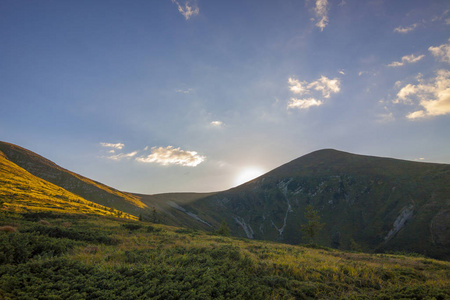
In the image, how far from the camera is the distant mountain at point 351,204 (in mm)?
78750

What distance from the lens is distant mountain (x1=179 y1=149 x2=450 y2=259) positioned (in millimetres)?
78750

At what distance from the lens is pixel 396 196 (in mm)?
101312

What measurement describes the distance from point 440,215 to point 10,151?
209m

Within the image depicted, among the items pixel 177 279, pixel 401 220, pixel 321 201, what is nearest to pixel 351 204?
pixel 321 201

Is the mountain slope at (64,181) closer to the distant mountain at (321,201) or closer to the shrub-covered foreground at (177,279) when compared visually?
the distant mountain at (321,201)

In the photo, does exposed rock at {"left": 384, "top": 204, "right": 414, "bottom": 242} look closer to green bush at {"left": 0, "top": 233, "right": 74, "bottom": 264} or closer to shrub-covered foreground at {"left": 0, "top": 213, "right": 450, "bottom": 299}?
shrub-covered foreground at {"left": 0, "top": 213, "right": 450, "bottom": 299}

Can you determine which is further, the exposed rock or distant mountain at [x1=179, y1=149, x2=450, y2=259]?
the exposed rock

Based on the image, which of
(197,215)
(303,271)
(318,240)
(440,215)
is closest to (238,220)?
(197,215)

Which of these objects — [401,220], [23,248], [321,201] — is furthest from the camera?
[321,201]

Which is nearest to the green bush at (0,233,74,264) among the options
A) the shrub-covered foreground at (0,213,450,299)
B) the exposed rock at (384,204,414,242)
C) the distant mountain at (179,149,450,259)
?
the shrub-covered foreground at (0,213,450,299)

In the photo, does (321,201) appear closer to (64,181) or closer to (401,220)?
(401,220)

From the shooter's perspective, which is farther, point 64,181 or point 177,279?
point 64,181

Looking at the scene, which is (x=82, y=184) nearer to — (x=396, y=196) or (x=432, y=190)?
(x=396, y=196)

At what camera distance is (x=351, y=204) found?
119 meters
